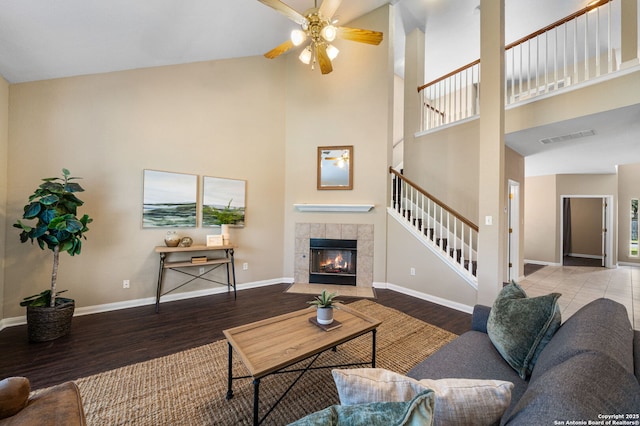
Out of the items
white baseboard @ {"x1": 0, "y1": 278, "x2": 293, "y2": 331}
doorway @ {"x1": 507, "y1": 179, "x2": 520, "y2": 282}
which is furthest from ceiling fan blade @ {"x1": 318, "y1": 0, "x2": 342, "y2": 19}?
doorway @ {"x1": 507, "y1": 179, "x2": 520, "y2": 282}

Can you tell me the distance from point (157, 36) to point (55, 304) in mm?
3306

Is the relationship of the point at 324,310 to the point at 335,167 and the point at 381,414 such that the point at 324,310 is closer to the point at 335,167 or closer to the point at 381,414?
the point at 381,414

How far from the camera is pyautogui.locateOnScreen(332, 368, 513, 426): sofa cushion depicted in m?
0.72

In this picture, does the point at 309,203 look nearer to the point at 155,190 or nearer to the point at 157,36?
the point at 155,190

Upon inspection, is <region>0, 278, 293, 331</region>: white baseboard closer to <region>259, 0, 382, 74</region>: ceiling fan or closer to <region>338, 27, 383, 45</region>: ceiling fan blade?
<region>259, 0, 382, 74</region>: ceiling fan

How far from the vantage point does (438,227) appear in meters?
4.46

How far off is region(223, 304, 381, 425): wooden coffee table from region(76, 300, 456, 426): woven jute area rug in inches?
3.6

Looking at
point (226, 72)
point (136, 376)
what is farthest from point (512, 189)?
point (136, 376)

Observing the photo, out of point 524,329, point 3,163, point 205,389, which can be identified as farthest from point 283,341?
point 3,163

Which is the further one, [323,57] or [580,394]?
[323,57]

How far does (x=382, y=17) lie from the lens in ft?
14.8

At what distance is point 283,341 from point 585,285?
20.6 feet

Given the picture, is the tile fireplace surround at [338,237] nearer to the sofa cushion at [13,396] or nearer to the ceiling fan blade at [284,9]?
the ceiling fan blade at [284,9]

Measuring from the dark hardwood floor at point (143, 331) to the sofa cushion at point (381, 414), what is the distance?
7.68 ft
